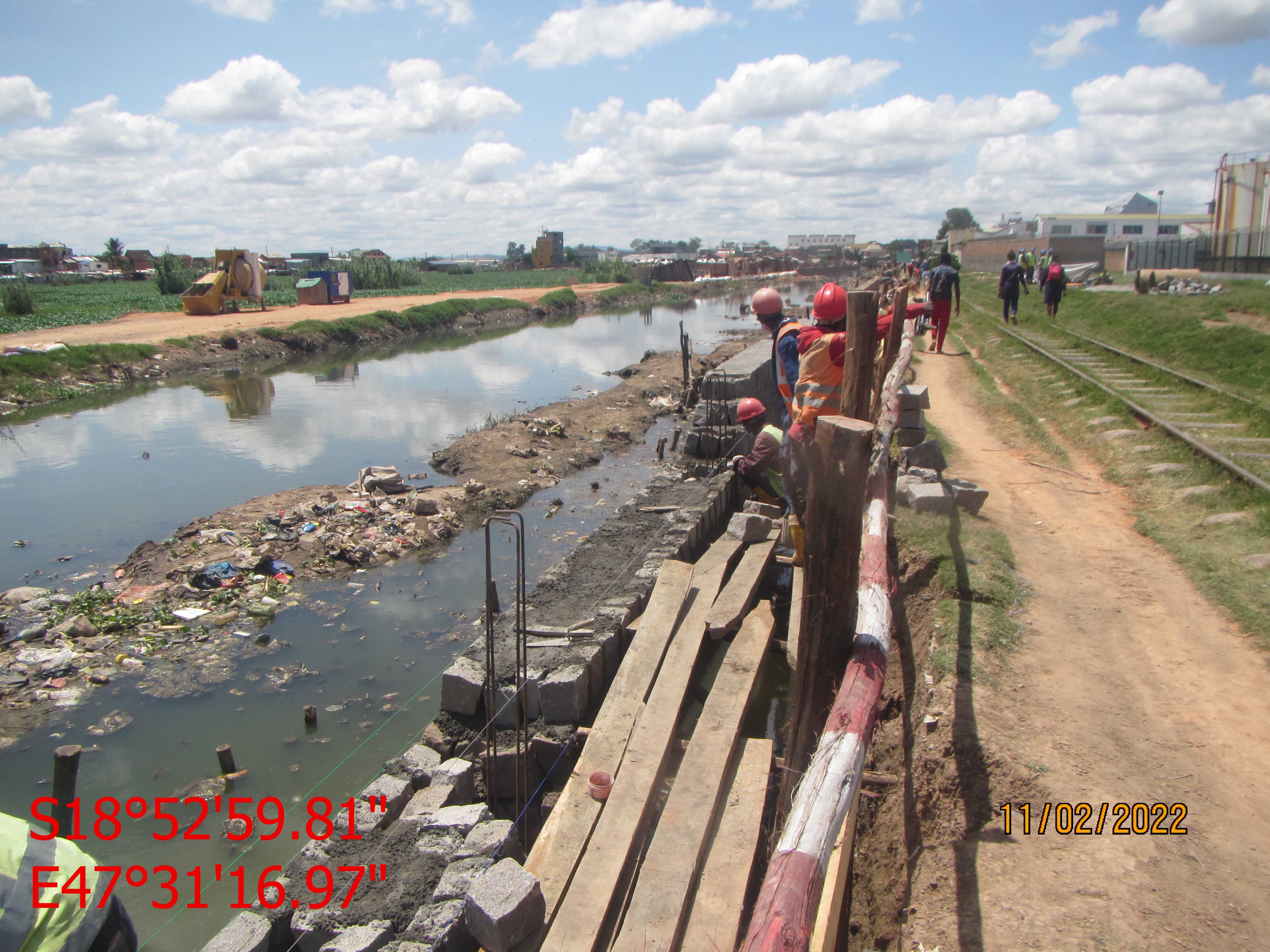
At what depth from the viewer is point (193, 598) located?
7.97 metres

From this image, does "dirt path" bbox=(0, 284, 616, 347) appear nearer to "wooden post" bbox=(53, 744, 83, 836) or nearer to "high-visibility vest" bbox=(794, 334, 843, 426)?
"high-visibility vest" bbox=(794, 334, 843, 426)

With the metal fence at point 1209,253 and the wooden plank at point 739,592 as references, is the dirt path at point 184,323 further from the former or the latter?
the metal fence at point 1209,253

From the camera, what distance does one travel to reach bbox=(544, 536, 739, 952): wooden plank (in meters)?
3.10

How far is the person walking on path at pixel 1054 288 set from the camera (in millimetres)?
20172

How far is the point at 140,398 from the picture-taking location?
19984 mm

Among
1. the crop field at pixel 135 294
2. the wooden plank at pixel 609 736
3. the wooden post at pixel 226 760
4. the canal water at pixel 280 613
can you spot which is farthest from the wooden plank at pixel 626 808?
the crop field at pixel 135 294

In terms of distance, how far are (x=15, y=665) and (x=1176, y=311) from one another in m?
21.7

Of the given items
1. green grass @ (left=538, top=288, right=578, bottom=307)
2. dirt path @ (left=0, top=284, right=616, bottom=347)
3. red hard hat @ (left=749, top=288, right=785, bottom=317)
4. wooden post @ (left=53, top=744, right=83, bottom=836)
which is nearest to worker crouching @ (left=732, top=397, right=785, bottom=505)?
red hard hat @ (left=749, top=288, right=785, bottom=317)

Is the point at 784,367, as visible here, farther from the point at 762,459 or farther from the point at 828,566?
the point at 828,566

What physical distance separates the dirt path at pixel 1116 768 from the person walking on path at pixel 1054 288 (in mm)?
16543

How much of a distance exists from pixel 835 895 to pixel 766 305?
182 inches

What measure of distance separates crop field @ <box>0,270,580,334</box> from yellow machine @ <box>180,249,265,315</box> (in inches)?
119

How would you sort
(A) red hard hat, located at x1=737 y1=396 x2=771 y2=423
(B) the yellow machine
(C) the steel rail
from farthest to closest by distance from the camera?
(B) the yellow machine, (C) the steel rail, (A) red hard hat, located at x1=737 y1=396 x2=771 y2=423

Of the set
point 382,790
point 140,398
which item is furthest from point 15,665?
point 140,398
